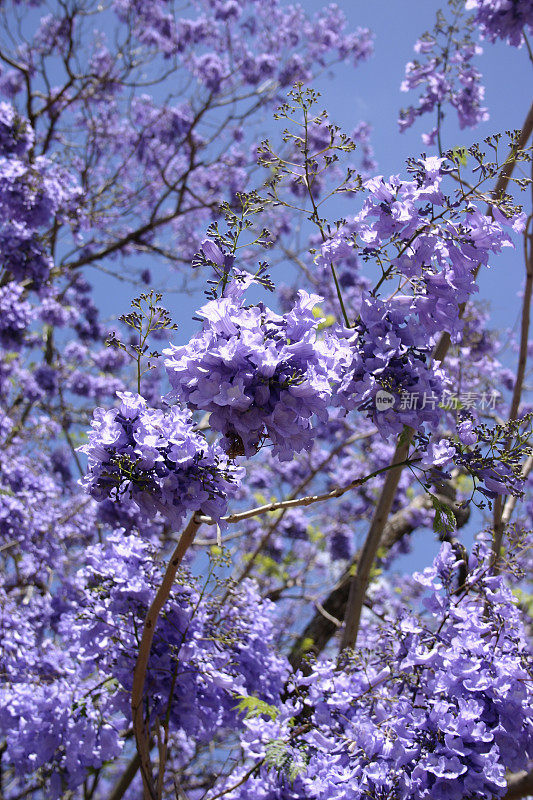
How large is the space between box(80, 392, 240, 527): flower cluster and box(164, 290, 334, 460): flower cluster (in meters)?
0.07

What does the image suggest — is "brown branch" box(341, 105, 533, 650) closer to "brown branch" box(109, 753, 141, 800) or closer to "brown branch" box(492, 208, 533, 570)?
"brown branch" box(492, 208, 533, 570)

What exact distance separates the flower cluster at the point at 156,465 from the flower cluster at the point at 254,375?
69 millimetres

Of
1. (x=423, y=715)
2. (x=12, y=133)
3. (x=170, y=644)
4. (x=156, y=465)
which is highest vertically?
(x=12, y=133)

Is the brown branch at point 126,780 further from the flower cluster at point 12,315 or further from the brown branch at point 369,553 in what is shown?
the flower cluster at point 12,315

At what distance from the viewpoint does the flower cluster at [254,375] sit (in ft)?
4.84

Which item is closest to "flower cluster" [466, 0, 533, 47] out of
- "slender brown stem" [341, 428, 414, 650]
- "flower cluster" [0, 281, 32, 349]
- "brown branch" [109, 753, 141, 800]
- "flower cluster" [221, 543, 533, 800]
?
"slender brown stem" [341, 428, 414, 650]

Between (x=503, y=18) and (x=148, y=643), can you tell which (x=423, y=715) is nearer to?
(x=148, y=643)

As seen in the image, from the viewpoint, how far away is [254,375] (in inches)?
58.8

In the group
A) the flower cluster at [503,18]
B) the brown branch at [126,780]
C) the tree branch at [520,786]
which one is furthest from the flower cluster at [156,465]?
the flower cluster at [503,18]

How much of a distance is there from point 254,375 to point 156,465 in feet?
1.01

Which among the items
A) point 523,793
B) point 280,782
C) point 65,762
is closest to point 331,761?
point 280,782

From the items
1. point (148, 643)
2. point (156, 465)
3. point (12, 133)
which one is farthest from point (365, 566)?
point (12, 133)

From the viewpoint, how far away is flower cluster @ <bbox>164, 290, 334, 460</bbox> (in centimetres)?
148

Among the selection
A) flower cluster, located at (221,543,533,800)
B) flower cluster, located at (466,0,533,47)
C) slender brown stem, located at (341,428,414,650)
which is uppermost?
flower cluster, located at (466,0,533,47)
